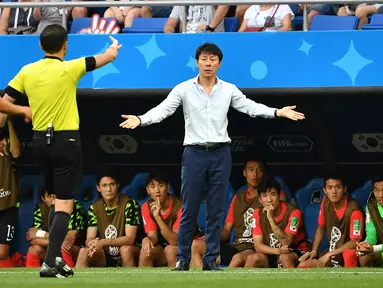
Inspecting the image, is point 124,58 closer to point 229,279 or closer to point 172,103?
point 172,103

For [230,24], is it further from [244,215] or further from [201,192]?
[201,192]

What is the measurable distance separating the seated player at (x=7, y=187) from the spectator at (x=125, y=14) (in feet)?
6.21

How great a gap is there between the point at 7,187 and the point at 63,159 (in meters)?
4.95

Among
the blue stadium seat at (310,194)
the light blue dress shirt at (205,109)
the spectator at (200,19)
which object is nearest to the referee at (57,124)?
the light blue dress shirt at (205,109)

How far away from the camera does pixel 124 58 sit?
12.7 m

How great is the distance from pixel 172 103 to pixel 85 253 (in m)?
3.43

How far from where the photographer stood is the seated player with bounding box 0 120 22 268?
14.3m

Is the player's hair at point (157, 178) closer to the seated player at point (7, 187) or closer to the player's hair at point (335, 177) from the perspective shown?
the seated player at point (7, 187)

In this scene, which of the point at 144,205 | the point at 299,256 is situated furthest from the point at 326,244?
the point at 144,205

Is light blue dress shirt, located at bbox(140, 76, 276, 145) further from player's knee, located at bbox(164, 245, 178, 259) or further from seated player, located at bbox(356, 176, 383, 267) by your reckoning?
player's knee, located at bbox(164, 245, 178, 259)

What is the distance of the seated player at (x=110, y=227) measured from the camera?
13609 millimetres

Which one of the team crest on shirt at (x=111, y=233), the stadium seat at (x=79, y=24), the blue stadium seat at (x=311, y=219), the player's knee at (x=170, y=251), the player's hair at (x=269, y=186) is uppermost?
the stadium seat at (x=79, y=24)

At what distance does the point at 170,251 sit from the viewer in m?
13.4

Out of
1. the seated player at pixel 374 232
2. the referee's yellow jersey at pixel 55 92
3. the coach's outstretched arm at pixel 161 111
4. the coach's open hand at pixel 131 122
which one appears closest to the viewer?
the referee's yellow jersey at pixel 55 92
